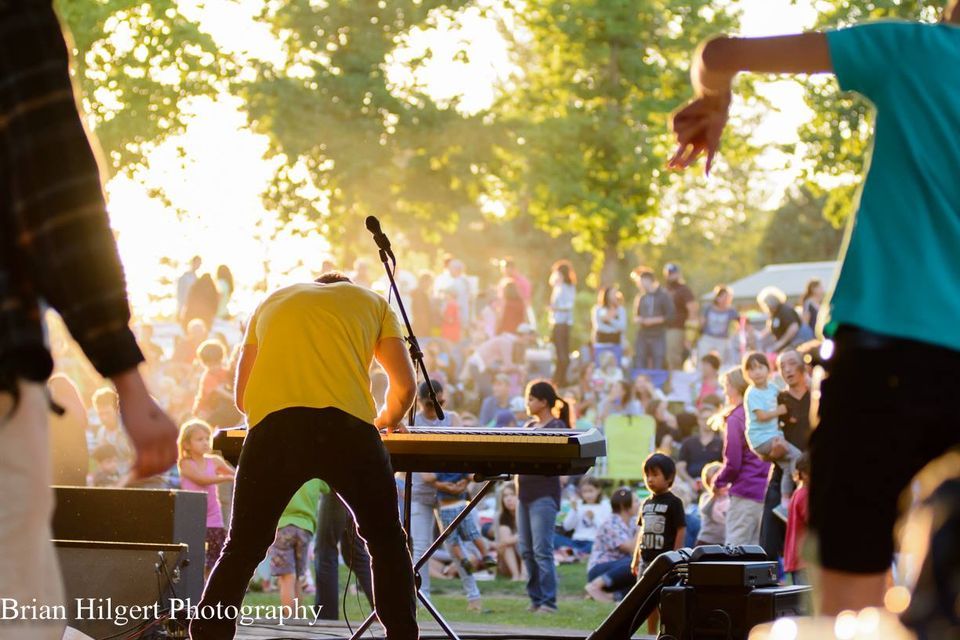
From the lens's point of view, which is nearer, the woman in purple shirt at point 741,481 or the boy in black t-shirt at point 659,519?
the boy in black t-shirt at point 659,519

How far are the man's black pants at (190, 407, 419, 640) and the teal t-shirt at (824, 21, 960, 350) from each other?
3.37 metres

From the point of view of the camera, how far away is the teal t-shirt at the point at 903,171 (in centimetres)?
304

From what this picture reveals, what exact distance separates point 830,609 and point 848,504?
0.69 feet

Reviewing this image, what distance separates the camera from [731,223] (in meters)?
67.8

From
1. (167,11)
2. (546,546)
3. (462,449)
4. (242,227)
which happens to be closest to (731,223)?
(242,227)

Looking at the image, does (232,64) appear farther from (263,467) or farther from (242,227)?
(263,467)

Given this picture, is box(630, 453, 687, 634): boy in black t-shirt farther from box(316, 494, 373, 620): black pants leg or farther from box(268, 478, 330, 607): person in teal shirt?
box(268, 478, 330, 607): person in teal shirt

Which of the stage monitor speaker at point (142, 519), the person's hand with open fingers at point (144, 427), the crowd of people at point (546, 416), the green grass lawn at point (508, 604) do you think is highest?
the person's hand with open fingers at point (144, 427)

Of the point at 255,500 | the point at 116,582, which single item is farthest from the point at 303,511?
the point at 255,500

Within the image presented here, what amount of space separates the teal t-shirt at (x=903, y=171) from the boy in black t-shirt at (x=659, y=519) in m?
6.32

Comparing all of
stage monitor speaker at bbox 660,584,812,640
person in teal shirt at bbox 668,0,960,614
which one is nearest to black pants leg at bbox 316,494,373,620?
stage monitor speaker at bbox 660,584,812,640

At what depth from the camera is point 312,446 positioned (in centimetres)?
617

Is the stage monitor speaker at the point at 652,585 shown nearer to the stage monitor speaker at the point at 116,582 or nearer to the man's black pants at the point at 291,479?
the man's black pants at the point at 291,479

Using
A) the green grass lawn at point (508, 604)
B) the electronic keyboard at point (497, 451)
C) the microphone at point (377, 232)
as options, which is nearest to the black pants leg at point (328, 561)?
the green grass lawn at point (508, 604)
